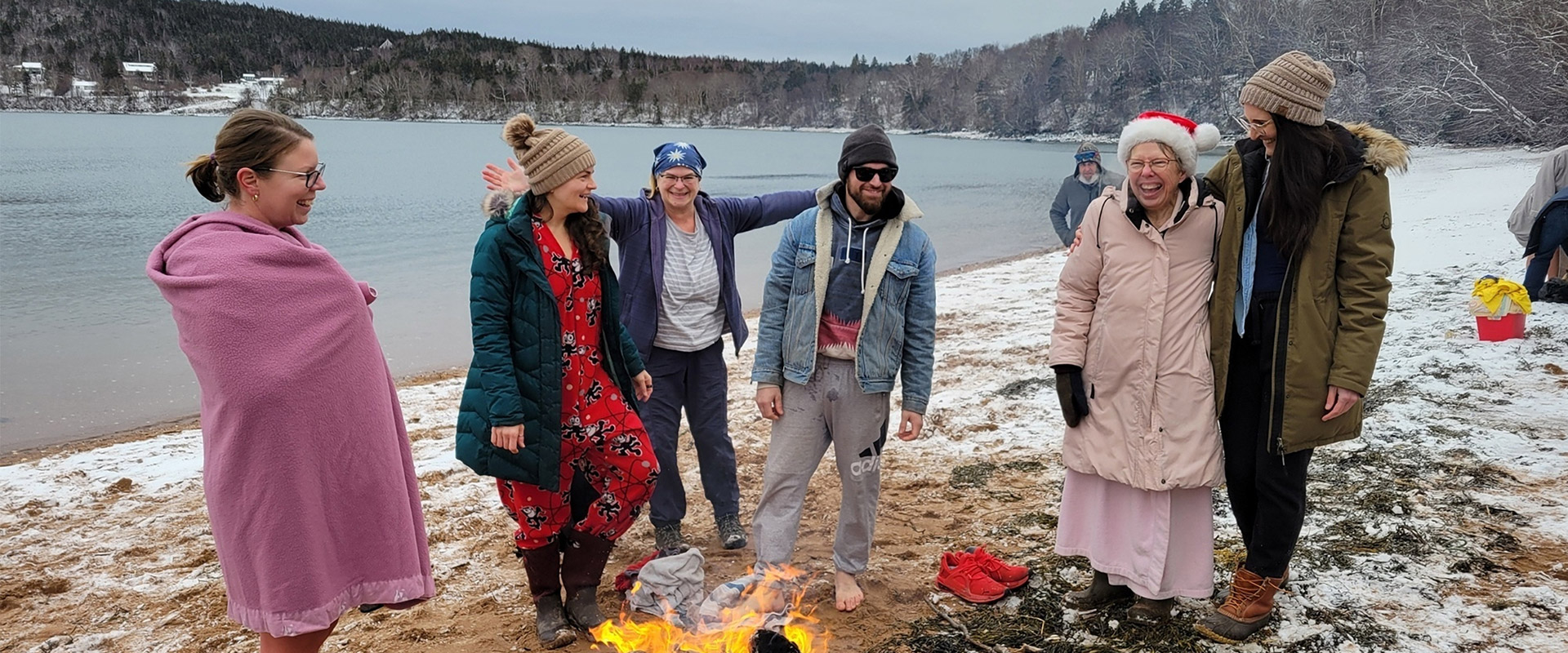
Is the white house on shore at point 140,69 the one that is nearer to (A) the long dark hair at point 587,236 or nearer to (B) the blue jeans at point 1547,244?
(A) the long dark hair at point 587,236

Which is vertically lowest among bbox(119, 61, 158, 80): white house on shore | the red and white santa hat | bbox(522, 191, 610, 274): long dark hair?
bbox(522, 191, 610, 274): long dark hair

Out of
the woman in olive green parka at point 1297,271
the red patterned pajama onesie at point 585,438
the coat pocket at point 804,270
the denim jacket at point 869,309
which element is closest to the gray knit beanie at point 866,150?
the denim jacket at point 869,309

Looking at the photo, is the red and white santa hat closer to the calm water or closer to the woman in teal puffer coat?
the woman in teal puffer coat

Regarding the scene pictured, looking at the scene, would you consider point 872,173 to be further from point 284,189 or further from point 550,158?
point 284,189

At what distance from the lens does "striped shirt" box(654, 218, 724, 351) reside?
3.93 m

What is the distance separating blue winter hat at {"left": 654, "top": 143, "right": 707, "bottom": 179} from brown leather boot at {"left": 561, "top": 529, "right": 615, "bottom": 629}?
5.12 ft

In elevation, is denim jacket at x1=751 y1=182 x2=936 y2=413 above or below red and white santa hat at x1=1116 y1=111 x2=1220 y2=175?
below

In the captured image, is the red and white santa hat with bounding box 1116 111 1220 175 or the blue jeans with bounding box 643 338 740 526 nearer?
the red and white santa hat with bounding box 1116 111 1220 175

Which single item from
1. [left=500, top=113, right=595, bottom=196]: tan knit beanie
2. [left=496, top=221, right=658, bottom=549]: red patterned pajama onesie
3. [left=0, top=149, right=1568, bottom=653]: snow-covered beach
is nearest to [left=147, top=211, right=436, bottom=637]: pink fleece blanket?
[left=496, top=221, right=658, bottom=549]: red patterned pajama onesie

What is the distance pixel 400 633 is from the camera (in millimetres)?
3564

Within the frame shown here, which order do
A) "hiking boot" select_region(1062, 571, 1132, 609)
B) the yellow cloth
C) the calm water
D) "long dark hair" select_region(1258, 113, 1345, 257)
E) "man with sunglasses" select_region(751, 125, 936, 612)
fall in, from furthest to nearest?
1. the calm water
2. the yellow cloth
3. "hiking boot" select_region(1062, 571, 1132, 609)
4. "man with sunglasses" select_region(751, 125, 936, 612)
5. "long dark hair" select_region(1258, 113, 1345, 257)

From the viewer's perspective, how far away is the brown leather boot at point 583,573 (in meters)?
3.44

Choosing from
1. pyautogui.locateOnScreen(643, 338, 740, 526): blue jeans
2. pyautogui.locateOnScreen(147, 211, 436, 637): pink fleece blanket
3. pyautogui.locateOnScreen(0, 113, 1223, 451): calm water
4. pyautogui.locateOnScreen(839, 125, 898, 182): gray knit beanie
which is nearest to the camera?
pyautogui.locateOnScreen(147, 211, 436, 637): pink fleece blanket

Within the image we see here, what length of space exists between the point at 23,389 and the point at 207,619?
751cm
